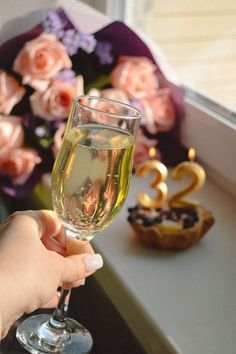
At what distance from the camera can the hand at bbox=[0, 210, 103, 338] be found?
67 centimetres

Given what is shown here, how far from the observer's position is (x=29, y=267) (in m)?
0.69

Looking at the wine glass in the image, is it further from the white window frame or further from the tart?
the white window frame

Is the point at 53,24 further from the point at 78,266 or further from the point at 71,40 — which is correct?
the point at 78,266

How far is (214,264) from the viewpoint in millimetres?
964

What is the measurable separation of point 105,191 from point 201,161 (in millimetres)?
544

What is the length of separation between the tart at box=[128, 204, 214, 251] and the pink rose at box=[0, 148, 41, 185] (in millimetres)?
265

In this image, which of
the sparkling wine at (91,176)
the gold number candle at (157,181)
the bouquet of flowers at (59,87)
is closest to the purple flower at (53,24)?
the bouquet of flowers at (59,87)

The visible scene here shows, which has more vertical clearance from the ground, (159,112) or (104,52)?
(104,52)

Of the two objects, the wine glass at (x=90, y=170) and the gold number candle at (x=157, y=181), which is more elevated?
the wine glass at (x=90, y=170)

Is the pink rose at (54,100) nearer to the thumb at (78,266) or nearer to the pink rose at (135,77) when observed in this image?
the pink rose at (135,77)

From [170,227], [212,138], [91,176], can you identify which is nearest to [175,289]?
[170,227]

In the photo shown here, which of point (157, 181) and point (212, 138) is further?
point (212, 138)

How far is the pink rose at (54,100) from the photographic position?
1.17m

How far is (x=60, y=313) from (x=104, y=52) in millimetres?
578
